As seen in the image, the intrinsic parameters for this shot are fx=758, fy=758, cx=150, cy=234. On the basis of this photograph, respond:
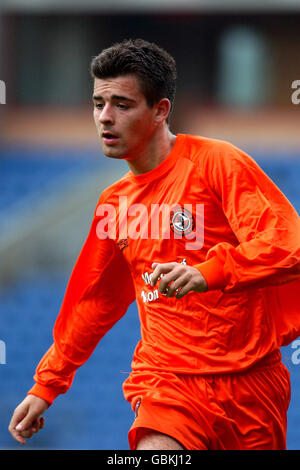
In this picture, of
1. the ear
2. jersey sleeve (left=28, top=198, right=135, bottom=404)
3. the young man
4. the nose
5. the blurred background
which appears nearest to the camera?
the young man

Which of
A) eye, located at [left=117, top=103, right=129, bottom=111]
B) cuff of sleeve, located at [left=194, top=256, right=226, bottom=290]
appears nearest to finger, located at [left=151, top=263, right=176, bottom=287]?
cuff of sleeve, located at [left=194, top=256, right=226, bottom=290]

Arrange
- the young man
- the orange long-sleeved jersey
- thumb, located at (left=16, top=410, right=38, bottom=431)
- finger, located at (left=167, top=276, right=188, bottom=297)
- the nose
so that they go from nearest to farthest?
finger, located at (left=167, top=276, right=188, bottom=297) < the orange long-sleeved jersey < the young man < the nose < thumb, located at (left=16, top=410, right=38, bottom=431)

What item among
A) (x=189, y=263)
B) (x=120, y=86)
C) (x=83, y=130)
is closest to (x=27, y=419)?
(x=189, y=263)

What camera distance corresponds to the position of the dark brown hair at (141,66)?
3.15 metres

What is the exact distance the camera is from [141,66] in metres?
3.17

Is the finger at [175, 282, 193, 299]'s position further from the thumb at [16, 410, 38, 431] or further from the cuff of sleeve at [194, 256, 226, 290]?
the thumb at [16, 410, 38, 431]

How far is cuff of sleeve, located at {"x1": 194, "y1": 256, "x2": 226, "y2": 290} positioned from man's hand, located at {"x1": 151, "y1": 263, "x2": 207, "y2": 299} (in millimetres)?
20

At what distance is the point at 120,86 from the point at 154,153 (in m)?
0.33

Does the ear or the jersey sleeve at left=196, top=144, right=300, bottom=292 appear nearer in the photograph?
the jersey sleeve at left=196, top=144, right=300, bottom=292

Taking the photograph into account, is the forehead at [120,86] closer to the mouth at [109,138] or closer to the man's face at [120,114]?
the man's face at [120,114]

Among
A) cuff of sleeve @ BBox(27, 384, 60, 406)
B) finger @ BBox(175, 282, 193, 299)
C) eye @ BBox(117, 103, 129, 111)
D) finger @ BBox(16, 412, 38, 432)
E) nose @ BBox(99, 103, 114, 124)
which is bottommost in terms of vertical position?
finger @ BBox(16, 412, 38, 432)

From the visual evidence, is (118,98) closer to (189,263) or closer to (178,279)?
(189,263)

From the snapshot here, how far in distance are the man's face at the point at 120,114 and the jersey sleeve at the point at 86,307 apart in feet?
1.66

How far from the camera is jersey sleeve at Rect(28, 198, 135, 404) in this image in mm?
3514
